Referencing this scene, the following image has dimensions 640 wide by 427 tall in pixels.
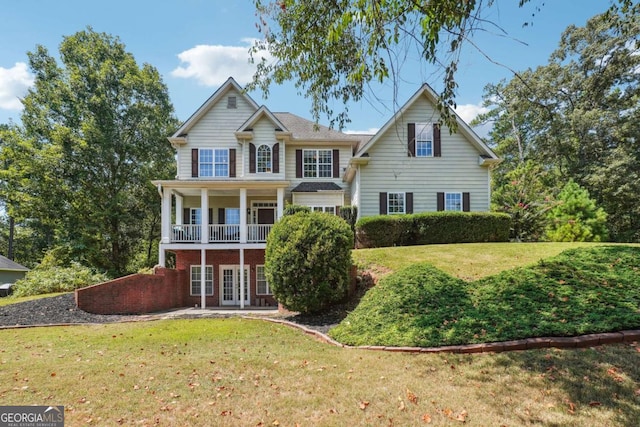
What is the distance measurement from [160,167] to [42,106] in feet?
29.0

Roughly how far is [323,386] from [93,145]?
1024 inches

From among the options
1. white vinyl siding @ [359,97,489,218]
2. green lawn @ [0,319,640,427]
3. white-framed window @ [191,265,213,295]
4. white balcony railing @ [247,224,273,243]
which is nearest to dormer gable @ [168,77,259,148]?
white balcony railing @ [247,224,273,243]

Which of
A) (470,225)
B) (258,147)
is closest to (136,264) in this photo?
(258,147)

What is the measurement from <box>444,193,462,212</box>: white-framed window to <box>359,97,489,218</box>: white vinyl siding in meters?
0.27

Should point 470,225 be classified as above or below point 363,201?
below

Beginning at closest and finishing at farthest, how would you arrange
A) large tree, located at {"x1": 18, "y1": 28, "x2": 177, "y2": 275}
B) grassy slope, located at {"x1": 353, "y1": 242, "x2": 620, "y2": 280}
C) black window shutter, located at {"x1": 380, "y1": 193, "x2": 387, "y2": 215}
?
grassy slope, located at {"x1": 353, "y1": 242, "x2": 620, "y2": 280}, black window shutter, located at {"x1": 380, "y1": 193, "x2": 387, "y2": 215}, large tree, located at {"x1": 18, "y1": 28, "x2": 177, "y2": 275}

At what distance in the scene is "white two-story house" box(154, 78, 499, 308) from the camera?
16.7 m

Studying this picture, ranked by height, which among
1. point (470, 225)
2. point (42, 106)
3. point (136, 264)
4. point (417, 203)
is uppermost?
point (42, 106)

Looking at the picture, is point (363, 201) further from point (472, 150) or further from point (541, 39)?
point (541, 39)

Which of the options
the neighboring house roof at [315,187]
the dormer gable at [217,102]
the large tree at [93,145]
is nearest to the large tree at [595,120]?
the neighboring house roof at [315,187]

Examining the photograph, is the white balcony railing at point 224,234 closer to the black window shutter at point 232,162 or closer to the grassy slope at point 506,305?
the black window shutter at point 232,162

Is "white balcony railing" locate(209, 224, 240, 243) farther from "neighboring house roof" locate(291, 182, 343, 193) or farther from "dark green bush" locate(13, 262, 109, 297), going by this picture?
"dark green bush" locate(13, 262, 109, 297)

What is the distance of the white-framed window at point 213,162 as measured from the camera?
19609mm

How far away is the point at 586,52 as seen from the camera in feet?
91.7
